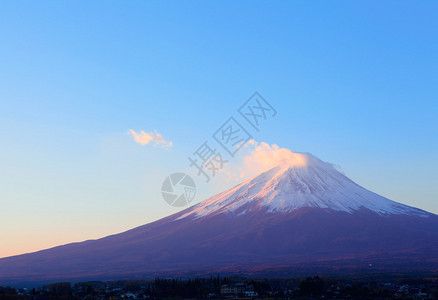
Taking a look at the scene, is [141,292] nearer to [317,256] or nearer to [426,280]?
[426,280]

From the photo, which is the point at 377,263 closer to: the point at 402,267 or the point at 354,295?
the point at 402,267

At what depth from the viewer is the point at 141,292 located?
9850cm

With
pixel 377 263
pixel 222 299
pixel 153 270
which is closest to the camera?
pixel 222 299

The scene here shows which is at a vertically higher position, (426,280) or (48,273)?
(48,273)

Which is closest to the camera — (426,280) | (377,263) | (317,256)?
(426,280)

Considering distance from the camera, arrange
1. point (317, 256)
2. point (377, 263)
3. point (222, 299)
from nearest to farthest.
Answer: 1. point (222, 299)
2. point (377, 263)
3. point (317, 256)

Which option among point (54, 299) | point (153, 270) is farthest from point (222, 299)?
point (153, 270)

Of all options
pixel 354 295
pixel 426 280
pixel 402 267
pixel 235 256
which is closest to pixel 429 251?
pixel 402 267

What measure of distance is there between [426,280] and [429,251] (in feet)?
253

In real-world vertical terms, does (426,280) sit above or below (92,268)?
below

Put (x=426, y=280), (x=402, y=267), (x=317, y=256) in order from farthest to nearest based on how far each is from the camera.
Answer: (x=317, y=256) → (x=402, y=267) → (x=426, y=280)

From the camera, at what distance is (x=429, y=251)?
183250mm

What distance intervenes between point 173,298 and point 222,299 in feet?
24.6

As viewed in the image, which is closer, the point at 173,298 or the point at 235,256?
the point at 173,298
